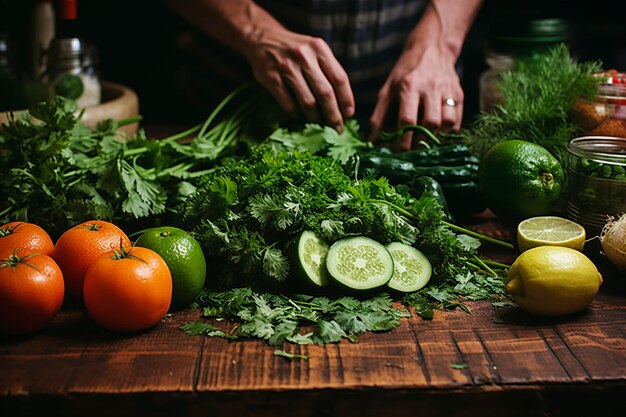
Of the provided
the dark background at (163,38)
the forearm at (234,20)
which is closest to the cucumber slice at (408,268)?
the forearm at (234,20)

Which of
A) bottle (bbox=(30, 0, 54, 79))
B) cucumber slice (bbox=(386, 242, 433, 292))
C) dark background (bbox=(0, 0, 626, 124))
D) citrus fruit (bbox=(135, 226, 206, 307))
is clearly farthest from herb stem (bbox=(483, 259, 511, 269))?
bottle (bbox=(30, 0, 54, 79))

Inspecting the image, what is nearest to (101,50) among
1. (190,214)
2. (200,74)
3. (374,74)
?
(200,74)

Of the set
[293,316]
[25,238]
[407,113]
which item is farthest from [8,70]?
[293,316]

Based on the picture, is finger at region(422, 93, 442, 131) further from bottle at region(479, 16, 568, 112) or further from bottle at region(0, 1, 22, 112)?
bottle at region(0, 1, 22, 112)

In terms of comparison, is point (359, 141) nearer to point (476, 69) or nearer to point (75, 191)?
point (75, 191)

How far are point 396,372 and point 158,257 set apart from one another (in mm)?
451

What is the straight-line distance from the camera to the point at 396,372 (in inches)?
44.5

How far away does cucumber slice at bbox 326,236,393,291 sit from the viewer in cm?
133

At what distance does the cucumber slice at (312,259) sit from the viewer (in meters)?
1.33

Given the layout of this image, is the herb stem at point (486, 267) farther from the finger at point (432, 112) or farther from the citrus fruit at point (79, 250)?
the citrus fruit at point (79, 250)

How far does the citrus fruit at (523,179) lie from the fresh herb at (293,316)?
0.46m

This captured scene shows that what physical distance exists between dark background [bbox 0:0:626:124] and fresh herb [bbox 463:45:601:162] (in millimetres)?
925

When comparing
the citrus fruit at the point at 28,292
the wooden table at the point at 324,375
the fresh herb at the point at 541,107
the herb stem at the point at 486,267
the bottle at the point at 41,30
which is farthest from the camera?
the bottle at the point at 41,30

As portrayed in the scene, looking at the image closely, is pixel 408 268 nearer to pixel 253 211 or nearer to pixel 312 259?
pixel 312 259
